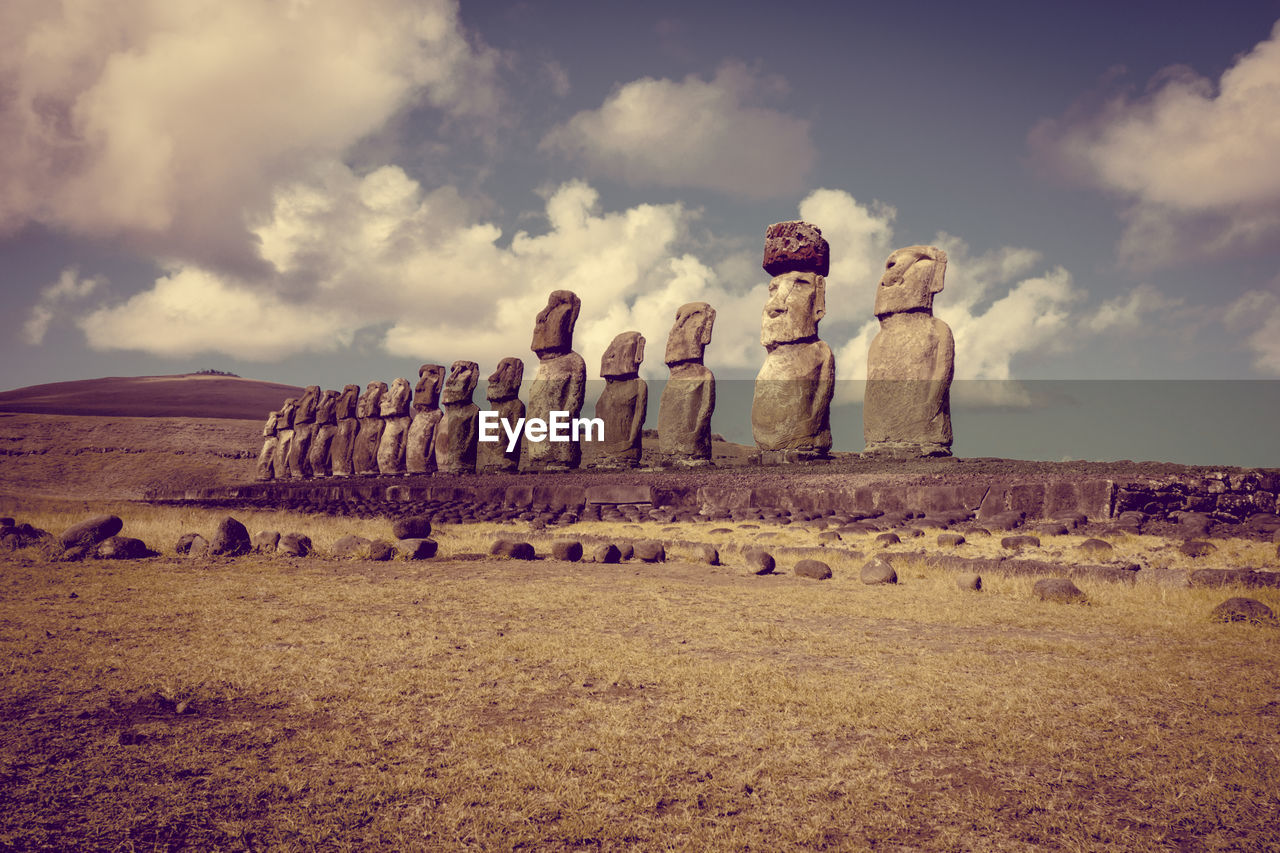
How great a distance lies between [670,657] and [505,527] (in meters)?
8.54

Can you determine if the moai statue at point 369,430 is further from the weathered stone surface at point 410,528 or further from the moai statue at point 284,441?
the weathered stone surface at point 410,528

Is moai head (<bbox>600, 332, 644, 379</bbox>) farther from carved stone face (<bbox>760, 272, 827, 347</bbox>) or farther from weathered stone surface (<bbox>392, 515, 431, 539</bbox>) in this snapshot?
weathered stone surface (<bbox>392, 515, 431, 539</bbox>)

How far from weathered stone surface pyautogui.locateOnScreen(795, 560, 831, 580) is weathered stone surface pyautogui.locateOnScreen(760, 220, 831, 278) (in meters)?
9.17

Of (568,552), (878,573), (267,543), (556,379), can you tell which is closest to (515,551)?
(568,552)

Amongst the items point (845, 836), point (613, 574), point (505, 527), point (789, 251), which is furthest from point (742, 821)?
point (789, 251)

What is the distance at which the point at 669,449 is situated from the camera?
1661 cm

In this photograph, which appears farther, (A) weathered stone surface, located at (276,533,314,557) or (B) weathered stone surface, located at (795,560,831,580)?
(A) weathered stone surface, located at (276,533,314,557)

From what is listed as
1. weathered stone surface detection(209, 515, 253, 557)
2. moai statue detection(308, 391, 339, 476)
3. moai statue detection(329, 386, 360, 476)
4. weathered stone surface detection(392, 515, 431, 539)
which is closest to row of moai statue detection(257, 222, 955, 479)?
moai statue detection(329, 386, 360, 476)

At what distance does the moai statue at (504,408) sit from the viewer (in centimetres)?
1945

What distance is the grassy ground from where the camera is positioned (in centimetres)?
225

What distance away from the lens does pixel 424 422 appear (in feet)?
73.5

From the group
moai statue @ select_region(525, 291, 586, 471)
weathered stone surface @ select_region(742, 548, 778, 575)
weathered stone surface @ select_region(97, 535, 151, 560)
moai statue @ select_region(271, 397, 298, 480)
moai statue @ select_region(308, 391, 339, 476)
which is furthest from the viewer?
moai statue @ select_region(271, 397, 298, 480)

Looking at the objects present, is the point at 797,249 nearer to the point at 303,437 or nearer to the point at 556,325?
the point at 556,325

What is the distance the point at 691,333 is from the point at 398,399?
1119 centimetres
